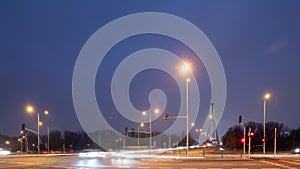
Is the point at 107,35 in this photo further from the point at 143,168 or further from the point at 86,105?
the point at 86,105

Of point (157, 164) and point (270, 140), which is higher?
point (157, 164)

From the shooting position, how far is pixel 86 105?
32.8 metres

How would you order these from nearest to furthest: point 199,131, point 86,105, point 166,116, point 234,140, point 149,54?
point 149,54, point 86,105, point 166,116, point 234,140, point 199,131

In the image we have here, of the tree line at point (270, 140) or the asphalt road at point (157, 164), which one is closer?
the asphalt road at point (157, 164)

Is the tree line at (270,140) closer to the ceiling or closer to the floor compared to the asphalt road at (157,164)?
closer to the floor

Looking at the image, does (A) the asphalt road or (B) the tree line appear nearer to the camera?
(A) the asphalt road

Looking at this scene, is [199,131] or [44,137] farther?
[44,137]

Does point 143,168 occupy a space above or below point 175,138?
above

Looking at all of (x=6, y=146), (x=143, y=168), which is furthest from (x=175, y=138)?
(x=143, y=168)

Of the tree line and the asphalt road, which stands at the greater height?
the asphalt road

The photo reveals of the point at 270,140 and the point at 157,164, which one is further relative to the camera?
the point at 270,140

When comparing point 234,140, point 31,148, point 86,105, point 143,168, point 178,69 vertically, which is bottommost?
point 31,148

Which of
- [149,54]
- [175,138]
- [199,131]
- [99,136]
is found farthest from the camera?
[175,138]

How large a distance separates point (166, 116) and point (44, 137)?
109 m
